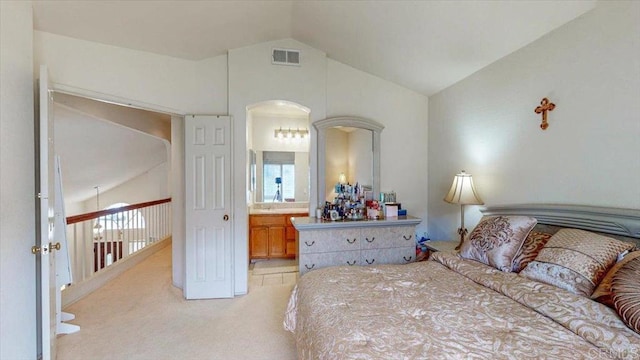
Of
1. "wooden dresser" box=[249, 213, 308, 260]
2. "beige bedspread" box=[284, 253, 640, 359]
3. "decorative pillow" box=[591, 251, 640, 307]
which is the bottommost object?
"wooden dresser" box=[249, 213, 308, 260]

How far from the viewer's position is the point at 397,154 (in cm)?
385

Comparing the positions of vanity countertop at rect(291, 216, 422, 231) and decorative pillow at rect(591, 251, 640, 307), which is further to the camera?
vanity countertop at rect(291, 216, 422, 231)

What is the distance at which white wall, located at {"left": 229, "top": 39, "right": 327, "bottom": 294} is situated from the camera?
11.2ft

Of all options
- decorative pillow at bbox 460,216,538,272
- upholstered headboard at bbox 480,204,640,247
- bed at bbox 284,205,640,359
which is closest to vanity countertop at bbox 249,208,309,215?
bed at bbox 284,205,640,359

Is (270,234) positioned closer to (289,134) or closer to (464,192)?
Answer: (289,134)

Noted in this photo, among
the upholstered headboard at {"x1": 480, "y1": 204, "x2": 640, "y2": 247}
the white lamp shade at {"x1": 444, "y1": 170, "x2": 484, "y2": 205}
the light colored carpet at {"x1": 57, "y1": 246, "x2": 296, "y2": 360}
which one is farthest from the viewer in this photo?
the white lamp shade at {"x1": 444, "y1": 170, "x2": 484, "y2": 205}

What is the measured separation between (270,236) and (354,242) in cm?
202

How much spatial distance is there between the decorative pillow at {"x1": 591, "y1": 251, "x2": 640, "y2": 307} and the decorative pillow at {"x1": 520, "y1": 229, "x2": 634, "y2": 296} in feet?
0.13

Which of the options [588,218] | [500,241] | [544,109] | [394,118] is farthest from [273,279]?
[544,109]

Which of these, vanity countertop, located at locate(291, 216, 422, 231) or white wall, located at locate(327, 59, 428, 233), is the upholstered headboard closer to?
vanity countertop, located at locate(291, 216, 422, 231)

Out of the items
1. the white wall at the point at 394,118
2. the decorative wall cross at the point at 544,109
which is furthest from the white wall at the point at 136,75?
the decorative wall cross at the point at 544,109

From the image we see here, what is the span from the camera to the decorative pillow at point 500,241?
1.97 meters

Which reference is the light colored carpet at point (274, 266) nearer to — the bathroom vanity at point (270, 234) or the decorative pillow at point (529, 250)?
the bathroom vanity at point (270, 234)

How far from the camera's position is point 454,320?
1348 millimetres
